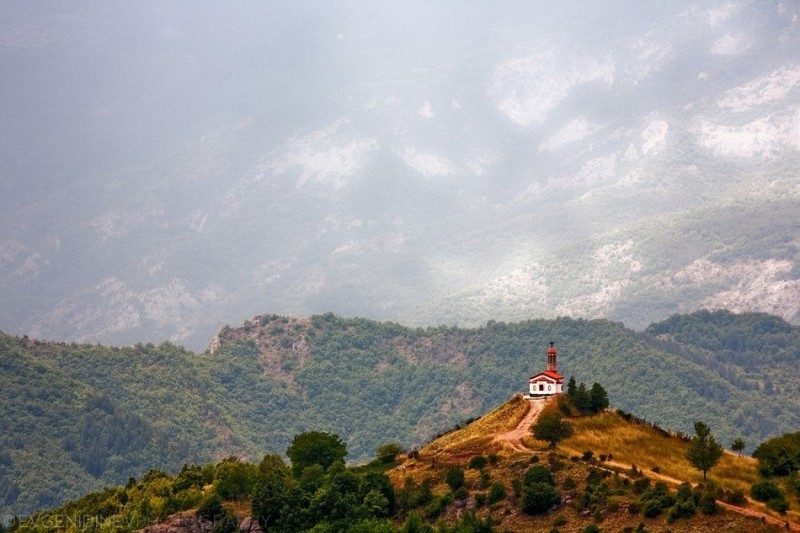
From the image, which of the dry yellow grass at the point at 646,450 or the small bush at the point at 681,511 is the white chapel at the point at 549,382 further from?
the small bush at the point at 681,511

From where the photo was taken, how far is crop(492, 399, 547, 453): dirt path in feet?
480

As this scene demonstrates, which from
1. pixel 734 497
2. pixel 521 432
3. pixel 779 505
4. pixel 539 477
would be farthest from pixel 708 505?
pixel 521 432

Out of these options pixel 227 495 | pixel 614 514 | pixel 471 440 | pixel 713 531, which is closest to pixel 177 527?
pixel 227 495

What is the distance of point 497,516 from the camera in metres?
132

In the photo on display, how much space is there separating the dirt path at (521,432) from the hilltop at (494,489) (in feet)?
0.50

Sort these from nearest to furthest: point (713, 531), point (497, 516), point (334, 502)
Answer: point (713, 531), point (497, 516), point (334, 502)

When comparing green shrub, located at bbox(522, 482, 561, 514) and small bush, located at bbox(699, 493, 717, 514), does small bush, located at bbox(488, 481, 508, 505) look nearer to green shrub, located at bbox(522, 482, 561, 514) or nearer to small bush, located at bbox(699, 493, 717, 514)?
green shrub, located at bbox(522, 482, 561, 514)

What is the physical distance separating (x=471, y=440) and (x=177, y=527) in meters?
30.2

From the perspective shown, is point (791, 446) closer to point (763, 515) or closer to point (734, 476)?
point (734, 476)

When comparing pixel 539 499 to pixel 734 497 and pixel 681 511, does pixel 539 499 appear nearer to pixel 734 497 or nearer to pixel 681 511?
pixel 681 511

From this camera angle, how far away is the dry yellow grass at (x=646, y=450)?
135375 mm

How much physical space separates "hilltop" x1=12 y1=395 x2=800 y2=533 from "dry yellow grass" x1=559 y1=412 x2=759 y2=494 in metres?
0.17

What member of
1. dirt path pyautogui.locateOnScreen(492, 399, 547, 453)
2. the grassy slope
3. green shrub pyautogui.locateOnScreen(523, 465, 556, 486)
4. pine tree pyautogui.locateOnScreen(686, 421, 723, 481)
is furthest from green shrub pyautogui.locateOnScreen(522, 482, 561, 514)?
dirt path pyautogui.locateOnScreen(492, 399, 547, 453)

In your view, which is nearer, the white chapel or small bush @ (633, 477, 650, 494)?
small bush @ (633, 477, 650, 494)
